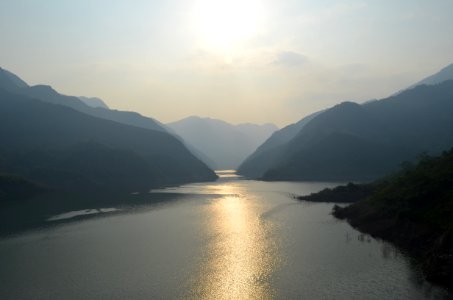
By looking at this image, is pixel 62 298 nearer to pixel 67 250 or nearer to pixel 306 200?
pixel 67 250

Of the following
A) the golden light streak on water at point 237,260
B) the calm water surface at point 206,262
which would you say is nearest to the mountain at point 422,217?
the calm water surface at point 206,262

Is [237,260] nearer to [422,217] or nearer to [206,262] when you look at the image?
[206,262]

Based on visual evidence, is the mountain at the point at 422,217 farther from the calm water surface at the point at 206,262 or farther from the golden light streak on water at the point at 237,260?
the golden light streak on water at the point at 237,260

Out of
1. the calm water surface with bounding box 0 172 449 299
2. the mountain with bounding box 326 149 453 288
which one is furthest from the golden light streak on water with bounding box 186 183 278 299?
the mountain with bounding box 326 149 453 288

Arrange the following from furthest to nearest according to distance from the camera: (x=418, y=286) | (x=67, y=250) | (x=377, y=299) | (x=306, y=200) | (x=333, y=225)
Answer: (x=306, y=200) < (x=333, y=225) < (x=67, y=250) < (x=418, y=286) < (x=377, y=299)

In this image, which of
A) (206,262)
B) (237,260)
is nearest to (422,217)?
(237,260)

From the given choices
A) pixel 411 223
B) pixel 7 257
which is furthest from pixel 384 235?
pixel 7 257
